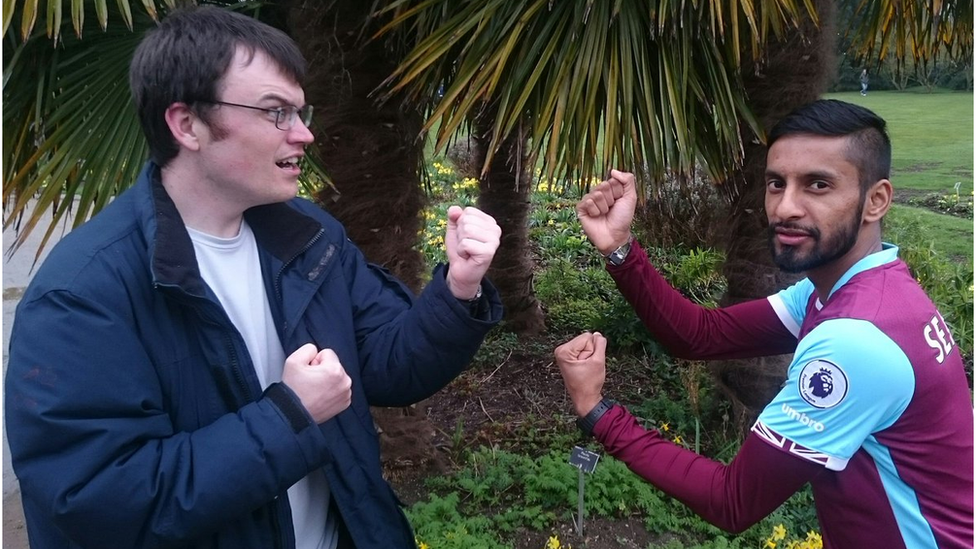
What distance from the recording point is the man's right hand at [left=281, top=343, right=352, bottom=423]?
138 centimetres

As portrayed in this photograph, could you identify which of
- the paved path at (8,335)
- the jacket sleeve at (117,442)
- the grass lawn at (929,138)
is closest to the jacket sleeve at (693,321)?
the jacket sleeve at (117,442)

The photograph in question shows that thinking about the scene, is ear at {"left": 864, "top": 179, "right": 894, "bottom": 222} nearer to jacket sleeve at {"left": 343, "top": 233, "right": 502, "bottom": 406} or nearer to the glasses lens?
jacket sleeve at {"left": 343, "top": 233, "right": 502, "bottom": 406}

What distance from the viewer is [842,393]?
142cm

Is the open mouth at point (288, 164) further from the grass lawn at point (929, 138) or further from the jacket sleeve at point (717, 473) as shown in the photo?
the grass lawn at point (929, 138)

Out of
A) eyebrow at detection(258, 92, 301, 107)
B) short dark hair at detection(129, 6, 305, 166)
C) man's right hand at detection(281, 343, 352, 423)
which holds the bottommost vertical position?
man's right hand at detection(281, 343, 352, 423)

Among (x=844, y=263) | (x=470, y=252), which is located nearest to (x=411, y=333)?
(x=470, y=252)

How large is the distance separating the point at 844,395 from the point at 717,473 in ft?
1.09

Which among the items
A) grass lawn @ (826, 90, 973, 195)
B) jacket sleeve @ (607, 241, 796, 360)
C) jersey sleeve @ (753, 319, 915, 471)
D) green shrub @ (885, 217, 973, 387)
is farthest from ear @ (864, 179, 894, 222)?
grass lawn @ (826, 90, 973, 195)

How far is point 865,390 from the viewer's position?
1.41m

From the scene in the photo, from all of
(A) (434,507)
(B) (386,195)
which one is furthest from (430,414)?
(B) (386,195)

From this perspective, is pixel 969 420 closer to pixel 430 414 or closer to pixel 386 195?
pixel 386 195

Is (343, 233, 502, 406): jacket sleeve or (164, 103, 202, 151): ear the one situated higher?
(164, 103, 202, 151): ear

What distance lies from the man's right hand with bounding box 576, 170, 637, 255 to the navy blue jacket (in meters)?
0.52

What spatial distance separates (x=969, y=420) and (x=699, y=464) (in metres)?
0.51
